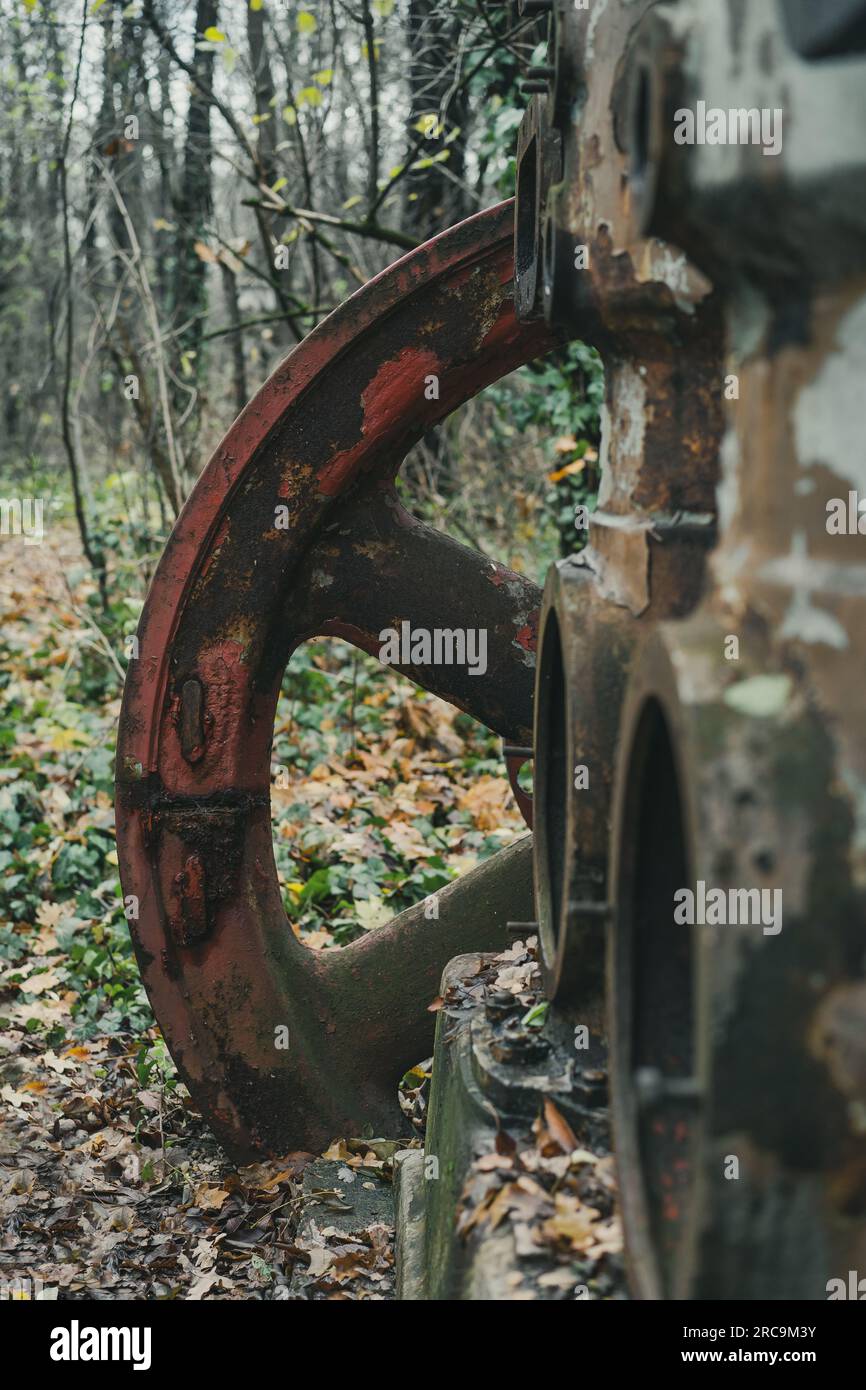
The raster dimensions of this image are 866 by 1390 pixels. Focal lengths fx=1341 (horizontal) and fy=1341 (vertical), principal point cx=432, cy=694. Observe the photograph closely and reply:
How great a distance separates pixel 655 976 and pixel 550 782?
870 mm

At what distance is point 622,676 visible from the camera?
2.15 meters

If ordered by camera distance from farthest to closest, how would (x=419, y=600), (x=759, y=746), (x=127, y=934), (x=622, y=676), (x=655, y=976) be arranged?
(x=127, y=934)
(x=419, y=600)
(x=622, y=676)
(x=655, y=976)
(x=759, y=746)

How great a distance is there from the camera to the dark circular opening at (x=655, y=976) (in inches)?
65.5

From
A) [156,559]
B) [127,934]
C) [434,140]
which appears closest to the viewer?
[127,934]

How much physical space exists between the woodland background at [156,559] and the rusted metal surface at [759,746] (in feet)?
6.07

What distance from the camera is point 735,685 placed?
1.41m

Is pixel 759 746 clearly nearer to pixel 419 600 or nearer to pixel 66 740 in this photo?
pixel 419 600

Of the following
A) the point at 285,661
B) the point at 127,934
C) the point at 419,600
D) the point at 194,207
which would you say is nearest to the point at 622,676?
the point at 419,600

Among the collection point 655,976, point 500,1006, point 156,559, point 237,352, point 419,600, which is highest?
point 237,352

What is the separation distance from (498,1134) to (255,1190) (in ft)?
4.61

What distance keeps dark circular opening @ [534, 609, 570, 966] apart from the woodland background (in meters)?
1.24

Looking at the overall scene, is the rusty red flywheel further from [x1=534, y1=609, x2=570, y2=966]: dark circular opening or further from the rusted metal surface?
the rusted metal surface
